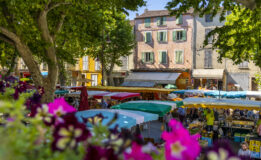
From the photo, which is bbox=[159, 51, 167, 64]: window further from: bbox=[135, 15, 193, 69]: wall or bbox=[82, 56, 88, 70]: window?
bbox=[82, 56, 88, 70]: window

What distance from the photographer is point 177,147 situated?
1251 mm

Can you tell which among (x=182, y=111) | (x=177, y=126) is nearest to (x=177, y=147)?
(x=177, y=126)

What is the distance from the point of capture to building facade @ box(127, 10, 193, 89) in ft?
107

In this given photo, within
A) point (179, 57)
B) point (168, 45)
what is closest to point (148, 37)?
point (168, 45)

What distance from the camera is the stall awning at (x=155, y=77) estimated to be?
31.5 meters

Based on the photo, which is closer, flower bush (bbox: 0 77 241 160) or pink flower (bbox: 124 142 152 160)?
flower bush (bbox: 0 77 241 160)

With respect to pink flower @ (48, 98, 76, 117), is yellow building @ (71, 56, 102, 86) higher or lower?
higher

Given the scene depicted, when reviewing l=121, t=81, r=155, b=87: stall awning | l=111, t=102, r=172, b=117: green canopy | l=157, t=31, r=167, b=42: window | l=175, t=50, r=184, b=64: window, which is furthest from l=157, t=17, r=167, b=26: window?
l=111, t=102, r=172, b=117: green canopy

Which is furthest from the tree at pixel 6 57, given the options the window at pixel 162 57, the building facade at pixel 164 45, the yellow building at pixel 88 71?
the yellow building at pixel 88 71

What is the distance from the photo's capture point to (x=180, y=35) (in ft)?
109

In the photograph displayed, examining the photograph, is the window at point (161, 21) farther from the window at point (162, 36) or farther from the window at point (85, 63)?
the window at point (85, 63)

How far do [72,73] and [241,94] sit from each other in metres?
30.6

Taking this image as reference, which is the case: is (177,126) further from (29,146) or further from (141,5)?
(141,5)

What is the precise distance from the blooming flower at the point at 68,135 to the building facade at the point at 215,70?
1185 inches
